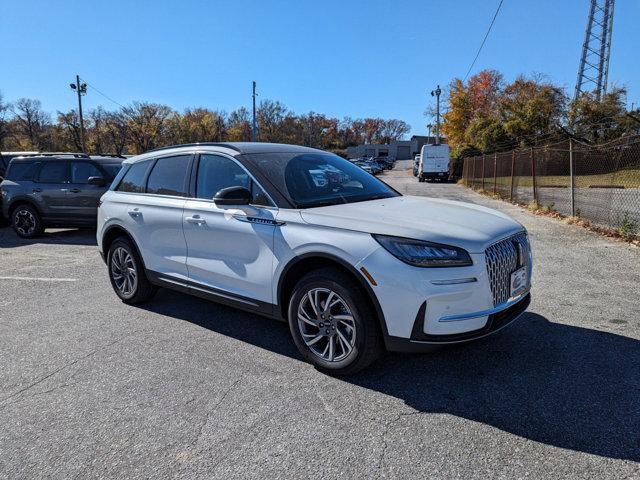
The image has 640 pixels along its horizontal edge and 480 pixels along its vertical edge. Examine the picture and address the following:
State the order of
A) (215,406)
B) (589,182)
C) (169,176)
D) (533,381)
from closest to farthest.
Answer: (215,406)
(533,381)
(169,176)
(589,182)

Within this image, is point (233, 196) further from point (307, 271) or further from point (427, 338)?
point (427, 338)

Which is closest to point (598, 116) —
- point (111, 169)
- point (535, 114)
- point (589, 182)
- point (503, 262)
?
point (535, 114)

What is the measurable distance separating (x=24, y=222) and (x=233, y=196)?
883 centimetres

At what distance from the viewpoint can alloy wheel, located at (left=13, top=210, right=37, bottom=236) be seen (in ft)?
33.4

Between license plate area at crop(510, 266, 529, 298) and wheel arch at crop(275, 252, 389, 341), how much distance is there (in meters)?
1.05

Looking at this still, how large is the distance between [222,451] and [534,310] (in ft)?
11.6

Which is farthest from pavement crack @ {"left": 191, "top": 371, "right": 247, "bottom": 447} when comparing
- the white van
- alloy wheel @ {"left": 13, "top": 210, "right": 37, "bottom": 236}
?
the white van

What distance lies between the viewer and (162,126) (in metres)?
77.5

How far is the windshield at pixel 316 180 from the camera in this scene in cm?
383

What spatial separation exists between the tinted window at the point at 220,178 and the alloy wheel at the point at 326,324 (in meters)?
0.94

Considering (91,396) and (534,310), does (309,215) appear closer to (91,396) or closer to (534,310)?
(91,396)

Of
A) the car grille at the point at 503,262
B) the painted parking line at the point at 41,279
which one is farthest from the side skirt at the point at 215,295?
the painted parking line at the point at 41,279

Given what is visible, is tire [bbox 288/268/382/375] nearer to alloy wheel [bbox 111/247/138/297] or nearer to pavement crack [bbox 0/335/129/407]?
pavement crack [bbox 0/335/129/407]

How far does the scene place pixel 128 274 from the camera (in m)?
5.20
